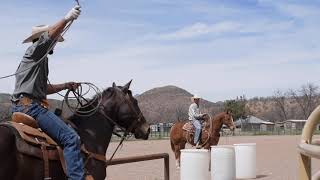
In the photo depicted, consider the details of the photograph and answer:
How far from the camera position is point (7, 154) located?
5.64m

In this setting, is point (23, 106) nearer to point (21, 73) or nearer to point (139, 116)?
point (21, 73)

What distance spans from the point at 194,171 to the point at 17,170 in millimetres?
7246

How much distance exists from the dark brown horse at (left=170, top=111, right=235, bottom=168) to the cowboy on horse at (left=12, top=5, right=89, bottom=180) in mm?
12939

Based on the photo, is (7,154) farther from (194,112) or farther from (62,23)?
(194,112)

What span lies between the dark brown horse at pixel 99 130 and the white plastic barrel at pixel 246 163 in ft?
26.1

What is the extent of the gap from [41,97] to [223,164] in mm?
7602

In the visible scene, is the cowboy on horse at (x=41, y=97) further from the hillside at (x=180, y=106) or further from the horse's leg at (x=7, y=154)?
the hillside at (x=180, y=106)

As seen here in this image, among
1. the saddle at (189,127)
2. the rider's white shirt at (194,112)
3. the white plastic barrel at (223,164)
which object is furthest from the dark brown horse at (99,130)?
the saddle at (189,127)

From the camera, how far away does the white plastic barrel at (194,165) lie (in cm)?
1256

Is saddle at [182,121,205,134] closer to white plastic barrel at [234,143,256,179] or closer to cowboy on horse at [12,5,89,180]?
white plastic barrel at [234,143,256,179]

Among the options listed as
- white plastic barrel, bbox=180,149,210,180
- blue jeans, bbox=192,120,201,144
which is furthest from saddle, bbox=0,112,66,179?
blue jeans, bbox=192,120,201,144

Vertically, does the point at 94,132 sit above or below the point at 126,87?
below

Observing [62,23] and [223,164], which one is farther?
[223,164]

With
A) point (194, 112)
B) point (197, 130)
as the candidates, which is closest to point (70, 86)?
point (194, 112)
